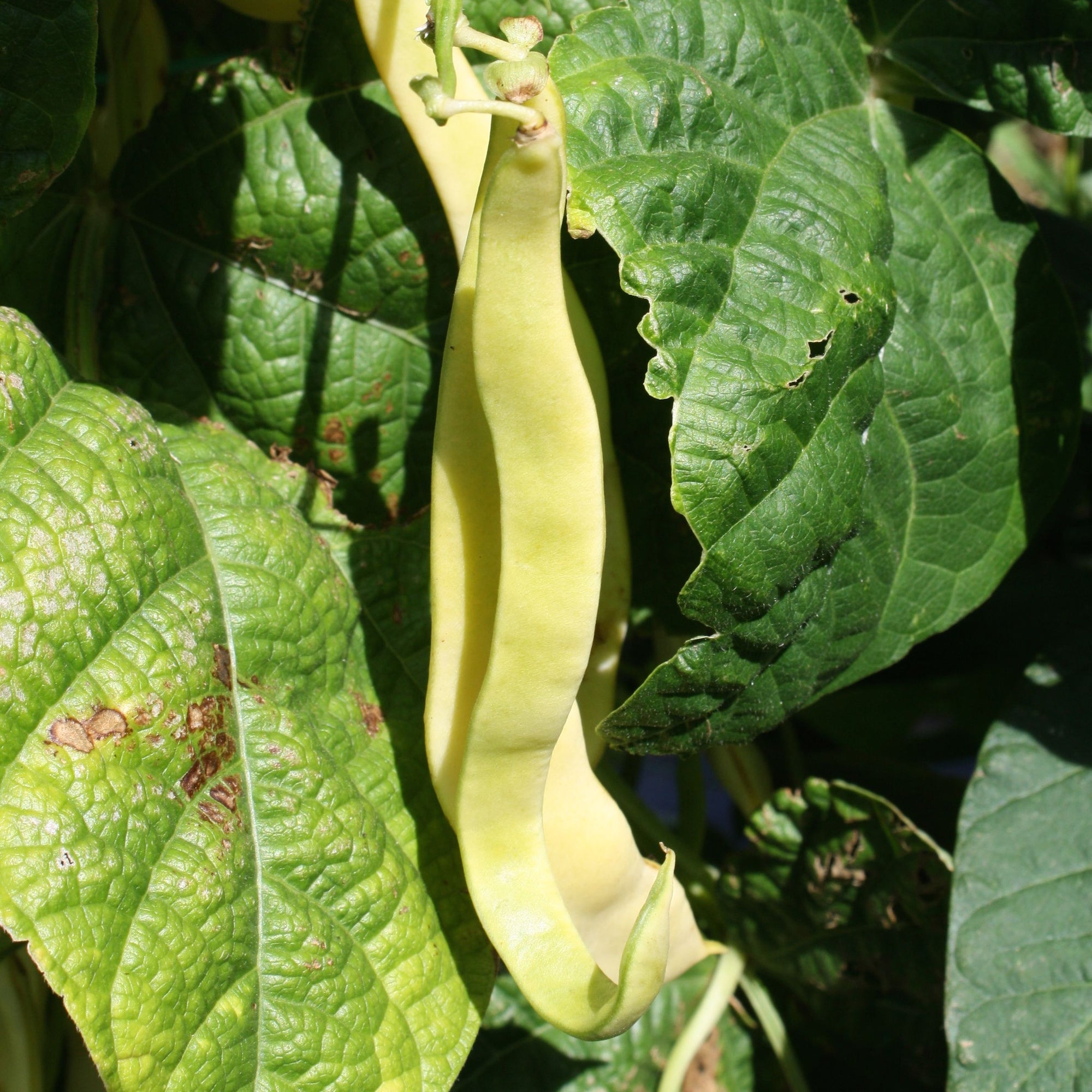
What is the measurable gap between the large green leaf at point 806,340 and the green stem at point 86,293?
58cm

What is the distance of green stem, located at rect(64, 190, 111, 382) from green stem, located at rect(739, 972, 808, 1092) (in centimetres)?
121

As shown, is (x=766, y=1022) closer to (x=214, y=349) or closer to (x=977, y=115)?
(x=214, y=349)

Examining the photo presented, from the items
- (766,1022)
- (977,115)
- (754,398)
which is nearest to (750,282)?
(754,398)

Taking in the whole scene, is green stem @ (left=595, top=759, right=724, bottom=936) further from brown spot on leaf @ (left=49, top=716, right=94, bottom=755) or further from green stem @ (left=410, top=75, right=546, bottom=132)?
green stem @ (left=410, top=75, right=546, bottom=132)

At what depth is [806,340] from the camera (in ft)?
3.01

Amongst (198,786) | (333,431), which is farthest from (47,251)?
(198,786)

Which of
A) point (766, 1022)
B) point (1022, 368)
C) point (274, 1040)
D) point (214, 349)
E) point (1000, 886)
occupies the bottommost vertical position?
point (766, 1022)

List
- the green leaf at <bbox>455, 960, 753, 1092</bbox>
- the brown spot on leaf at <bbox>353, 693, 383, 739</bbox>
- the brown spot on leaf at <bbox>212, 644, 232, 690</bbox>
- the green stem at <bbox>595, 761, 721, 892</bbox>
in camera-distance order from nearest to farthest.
Result: the brown spot on leaf at <bbox>212, 644, 232, 690</bbox> → the brown spot on leaf at <bbox>353, 693, 383, 739</bbox> → the green stem at <bbox>595, 761, 721, 892</bbox> → the green leaf at <bbox>455, 960, 753, 1092</bbox>

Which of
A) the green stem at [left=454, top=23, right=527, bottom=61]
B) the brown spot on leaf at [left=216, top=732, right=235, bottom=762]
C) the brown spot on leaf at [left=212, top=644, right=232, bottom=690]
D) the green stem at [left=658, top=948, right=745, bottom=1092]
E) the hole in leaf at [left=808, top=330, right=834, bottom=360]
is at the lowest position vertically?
the green stem at [left=658, top=948, right=745, bottom=1092]

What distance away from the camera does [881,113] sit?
120cm

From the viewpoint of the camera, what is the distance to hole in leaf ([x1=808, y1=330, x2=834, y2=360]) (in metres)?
0.92

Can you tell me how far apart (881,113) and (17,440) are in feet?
3.14

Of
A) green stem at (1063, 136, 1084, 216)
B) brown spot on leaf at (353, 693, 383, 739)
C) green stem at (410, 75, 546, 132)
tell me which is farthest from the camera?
green stem at (1063, 136, 1084, 216)

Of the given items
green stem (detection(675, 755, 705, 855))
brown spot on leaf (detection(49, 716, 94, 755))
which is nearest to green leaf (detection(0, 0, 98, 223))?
brown spot on leaf (detection(49, 716, 94, 755))
